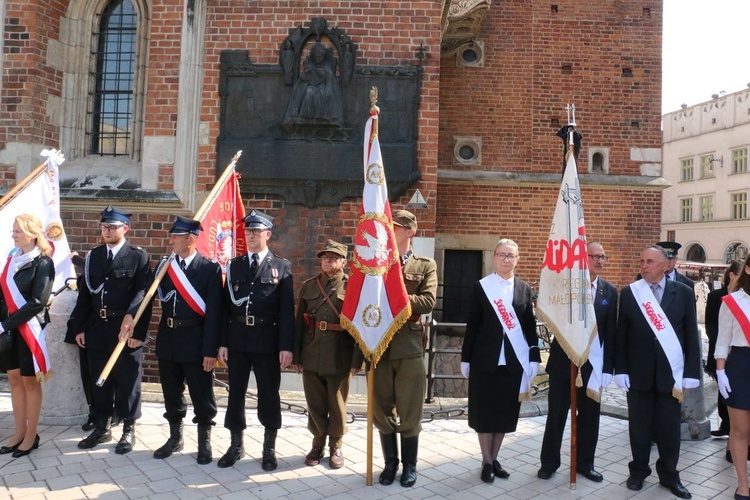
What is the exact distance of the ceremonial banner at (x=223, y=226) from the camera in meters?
5.74

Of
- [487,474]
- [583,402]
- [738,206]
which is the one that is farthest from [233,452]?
[738,206]

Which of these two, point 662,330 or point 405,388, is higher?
point 662,330

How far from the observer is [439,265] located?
38.8 feet

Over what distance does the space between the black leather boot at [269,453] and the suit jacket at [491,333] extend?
1617 mm

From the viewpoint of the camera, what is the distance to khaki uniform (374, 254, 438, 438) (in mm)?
4434

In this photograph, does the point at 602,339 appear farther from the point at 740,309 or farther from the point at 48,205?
the point at 48,205

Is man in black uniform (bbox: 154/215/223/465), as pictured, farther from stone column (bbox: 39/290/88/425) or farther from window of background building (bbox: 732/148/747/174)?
window of background building (bbox: 732/148/747/174)

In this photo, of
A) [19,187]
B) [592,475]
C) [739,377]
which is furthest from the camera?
[19,187]

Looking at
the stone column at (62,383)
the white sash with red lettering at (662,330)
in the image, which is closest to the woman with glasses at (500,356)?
the white sash with red lettering at (662,330)

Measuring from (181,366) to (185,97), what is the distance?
4068mm

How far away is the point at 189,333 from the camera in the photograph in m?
4.79

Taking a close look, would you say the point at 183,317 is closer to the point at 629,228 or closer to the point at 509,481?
the point at 509,481

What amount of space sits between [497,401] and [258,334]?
74.1 inches

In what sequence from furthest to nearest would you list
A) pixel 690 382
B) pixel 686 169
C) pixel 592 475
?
pixel 686 169 < pixel 592 475 < pixel 690 382
